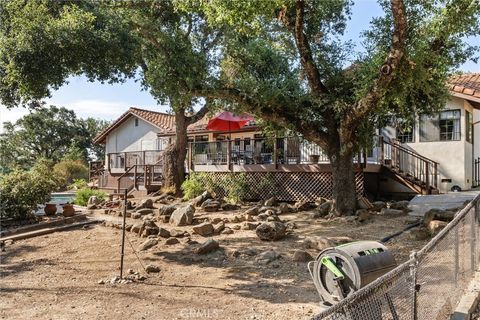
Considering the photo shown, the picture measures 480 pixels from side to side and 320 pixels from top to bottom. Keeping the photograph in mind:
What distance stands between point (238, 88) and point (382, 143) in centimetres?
650

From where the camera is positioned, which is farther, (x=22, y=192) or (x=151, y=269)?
(x=22, y=192)

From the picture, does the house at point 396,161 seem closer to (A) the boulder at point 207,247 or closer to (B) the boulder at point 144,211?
(B) the boulder at point 144,211

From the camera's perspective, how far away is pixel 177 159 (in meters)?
16.9

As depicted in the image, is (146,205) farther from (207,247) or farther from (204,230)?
(207,247)

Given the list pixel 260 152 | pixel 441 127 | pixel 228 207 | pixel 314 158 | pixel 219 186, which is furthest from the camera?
pixel 260 152

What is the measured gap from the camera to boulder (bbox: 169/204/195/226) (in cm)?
1016

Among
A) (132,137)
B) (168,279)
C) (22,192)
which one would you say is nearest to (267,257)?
(168,279)

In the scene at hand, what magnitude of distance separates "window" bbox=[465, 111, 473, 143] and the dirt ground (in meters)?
6.48

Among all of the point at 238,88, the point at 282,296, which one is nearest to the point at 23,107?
the point at 238,88

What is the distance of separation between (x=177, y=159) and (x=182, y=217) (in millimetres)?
6969

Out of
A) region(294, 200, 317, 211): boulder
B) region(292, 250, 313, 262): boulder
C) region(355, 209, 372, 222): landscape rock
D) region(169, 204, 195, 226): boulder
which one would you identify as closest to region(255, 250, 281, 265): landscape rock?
region(292, 250, 313, 262): boulder

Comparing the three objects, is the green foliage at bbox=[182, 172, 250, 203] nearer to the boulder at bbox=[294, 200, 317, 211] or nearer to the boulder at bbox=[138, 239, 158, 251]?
the boulder at bbox=[294, 200, 317, 211]

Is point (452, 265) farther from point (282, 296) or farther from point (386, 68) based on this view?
point (386, 68)

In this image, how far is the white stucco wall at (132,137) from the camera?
25.9 metres
